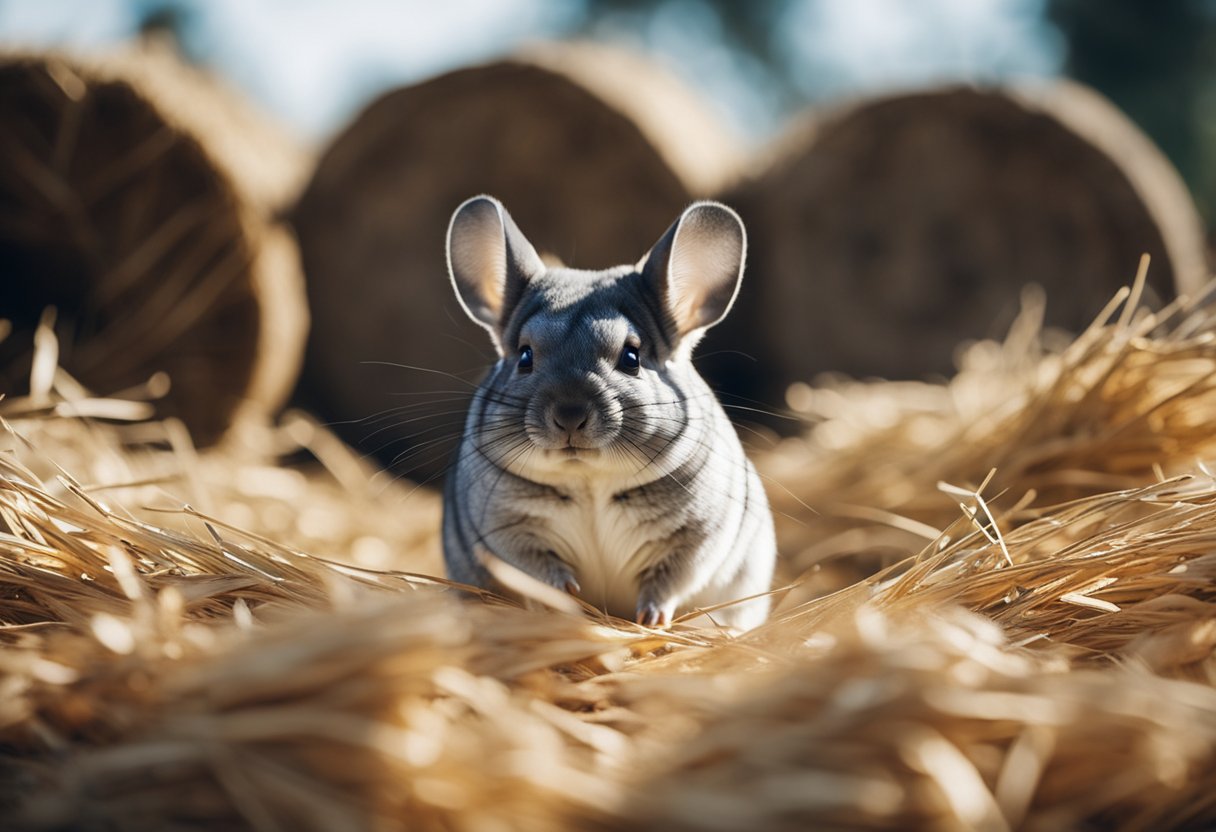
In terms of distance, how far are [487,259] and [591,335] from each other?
477 mm

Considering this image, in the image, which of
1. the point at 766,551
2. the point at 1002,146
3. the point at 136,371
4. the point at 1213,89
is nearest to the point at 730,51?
the point at 1213,89

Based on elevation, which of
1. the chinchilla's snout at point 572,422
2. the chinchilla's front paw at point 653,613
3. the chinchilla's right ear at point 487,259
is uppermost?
the chinchilla's right ear at point 487,259

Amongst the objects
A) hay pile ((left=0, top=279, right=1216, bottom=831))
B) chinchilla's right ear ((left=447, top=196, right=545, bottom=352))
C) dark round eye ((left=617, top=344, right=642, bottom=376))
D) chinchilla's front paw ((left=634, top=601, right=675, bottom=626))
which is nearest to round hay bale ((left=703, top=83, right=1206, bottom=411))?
hay pile ((left=0, top=279, right=1216, bottom=831))

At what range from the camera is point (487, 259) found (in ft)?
8.27

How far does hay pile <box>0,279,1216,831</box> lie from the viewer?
1.36 m

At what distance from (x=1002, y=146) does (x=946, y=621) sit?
368 centimetres

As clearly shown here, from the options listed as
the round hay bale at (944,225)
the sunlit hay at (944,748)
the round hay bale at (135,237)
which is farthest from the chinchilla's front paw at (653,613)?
the round hay bale at (944,225)

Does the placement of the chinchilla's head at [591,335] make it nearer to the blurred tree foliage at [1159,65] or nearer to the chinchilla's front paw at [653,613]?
the chinchilla's front paw at [653,613]

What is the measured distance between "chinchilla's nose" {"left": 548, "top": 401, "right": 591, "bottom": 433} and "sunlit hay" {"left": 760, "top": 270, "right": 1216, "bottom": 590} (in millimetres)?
714

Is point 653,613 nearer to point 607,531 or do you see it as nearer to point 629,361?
point 607,531

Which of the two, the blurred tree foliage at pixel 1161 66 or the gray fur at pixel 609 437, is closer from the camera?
the gray fur at pixel 609 437

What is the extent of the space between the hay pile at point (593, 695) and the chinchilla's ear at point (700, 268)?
0.79 meters

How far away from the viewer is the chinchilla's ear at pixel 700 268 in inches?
93.5

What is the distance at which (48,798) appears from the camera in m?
1.39
